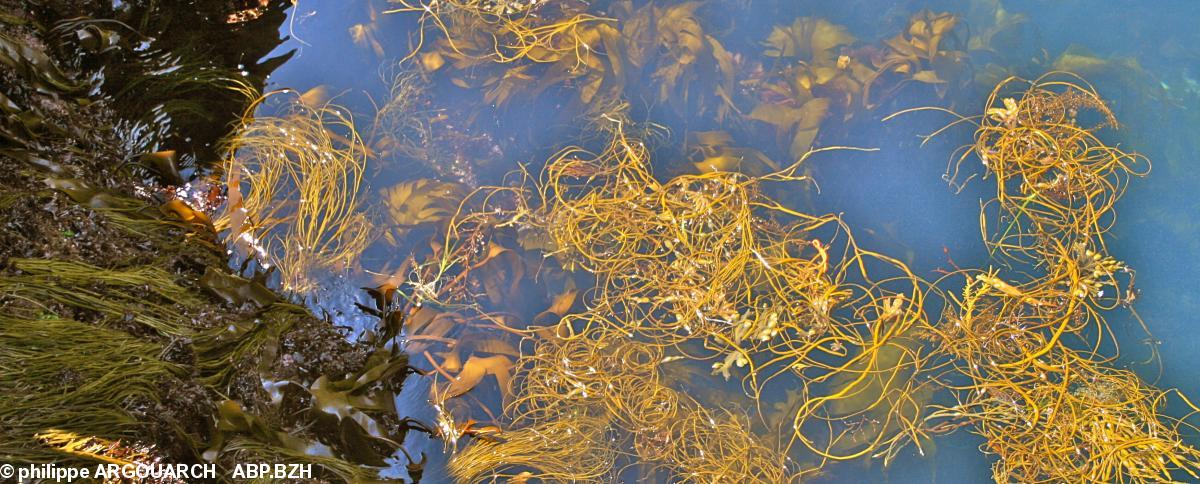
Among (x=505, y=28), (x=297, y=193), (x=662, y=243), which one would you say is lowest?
(x=662, y=243)

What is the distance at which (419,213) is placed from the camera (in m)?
1.58

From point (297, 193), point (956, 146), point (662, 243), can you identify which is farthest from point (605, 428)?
point (956, 146)

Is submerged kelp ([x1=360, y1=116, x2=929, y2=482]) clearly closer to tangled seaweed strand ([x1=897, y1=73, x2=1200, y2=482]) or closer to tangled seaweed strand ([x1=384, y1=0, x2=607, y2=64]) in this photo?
tangled seaweed strand ([x1=897, y1=73, x2=1200, y2=482])

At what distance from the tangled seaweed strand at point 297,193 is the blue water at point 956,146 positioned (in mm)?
76

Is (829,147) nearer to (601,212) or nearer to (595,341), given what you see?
(601,212)

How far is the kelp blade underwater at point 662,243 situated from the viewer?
152 cm

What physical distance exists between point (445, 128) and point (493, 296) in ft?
1.48

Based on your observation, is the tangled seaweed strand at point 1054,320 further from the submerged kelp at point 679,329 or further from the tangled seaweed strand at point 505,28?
the tangled seaweed strand at point 505,28

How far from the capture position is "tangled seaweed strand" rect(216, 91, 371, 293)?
1.56 m

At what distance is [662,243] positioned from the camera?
1.56m

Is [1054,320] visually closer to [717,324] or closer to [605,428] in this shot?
[717,324]

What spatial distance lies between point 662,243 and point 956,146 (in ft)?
2.56

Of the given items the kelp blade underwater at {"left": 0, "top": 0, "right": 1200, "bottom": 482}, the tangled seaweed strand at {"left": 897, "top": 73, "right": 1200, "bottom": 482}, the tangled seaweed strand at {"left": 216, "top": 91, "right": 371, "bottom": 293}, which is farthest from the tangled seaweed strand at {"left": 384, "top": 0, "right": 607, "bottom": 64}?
the tangled seaweed strand at {"left": 897, "top": 73, "right": 1200, "bottom": 482}

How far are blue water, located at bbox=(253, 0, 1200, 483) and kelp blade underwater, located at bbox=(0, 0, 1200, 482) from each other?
0.01 m
